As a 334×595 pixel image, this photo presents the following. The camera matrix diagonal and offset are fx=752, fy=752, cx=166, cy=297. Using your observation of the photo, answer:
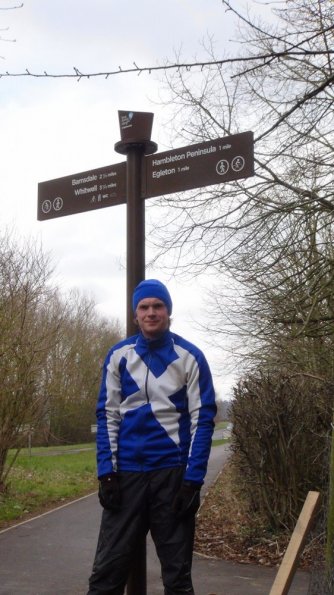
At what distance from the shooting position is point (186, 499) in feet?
11.6

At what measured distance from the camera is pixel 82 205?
175 inches

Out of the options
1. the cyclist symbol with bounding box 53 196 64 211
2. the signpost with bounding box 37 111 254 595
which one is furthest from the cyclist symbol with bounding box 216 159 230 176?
the cyclist symbol with bounding box 53 196 64 211

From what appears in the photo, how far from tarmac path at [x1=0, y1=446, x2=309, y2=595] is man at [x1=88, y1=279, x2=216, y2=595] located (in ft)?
9.12

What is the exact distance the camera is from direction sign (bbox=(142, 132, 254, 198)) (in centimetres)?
399

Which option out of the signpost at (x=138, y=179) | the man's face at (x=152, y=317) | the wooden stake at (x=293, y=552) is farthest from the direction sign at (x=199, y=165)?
the wooden stake at (x=293, y=552)

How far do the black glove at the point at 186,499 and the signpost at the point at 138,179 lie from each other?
0.41 m

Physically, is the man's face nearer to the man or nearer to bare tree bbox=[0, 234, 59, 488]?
the man

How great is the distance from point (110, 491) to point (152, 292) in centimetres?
101

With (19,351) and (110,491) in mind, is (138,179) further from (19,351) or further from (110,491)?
(19,351)

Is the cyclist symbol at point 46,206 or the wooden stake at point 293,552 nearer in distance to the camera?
the wooden stake at point 293,552

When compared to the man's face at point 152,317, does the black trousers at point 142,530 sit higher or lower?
lower

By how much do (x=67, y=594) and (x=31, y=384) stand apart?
7.28 m

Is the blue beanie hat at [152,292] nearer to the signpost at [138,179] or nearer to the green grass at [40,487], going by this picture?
the signpost at [138,179]

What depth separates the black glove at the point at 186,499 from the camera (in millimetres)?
3533
